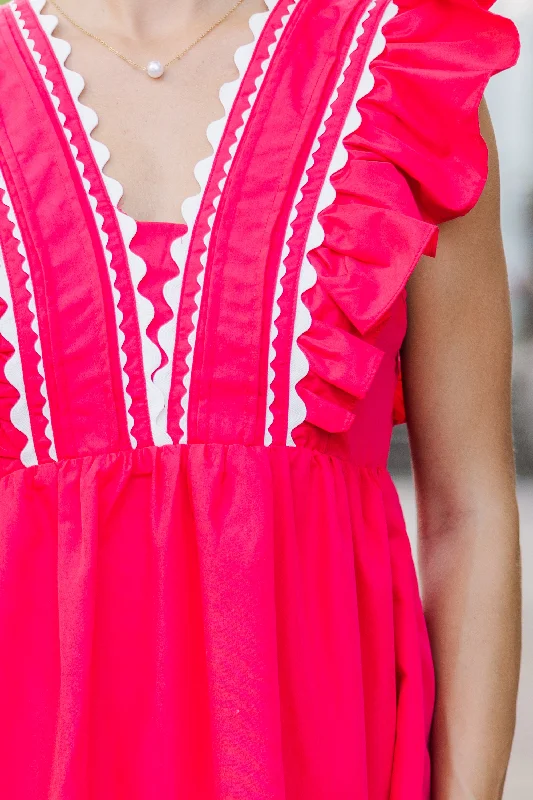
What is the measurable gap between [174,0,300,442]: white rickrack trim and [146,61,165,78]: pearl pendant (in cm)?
6

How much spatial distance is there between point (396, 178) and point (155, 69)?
23 centimetres

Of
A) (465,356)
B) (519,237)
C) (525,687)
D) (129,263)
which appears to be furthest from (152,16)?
(525,687)

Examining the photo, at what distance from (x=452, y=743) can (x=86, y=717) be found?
26 cm

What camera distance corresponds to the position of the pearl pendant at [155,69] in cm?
93

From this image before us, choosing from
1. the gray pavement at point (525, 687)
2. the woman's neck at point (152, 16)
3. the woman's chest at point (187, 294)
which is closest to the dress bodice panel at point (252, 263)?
the woman's chest at point (187, 294)

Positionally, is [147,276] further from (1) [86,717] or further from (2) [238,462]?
(1) [86,717]

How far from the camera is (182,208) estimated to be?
83cm

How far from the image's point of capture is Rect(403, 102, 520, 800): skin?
0.84 m

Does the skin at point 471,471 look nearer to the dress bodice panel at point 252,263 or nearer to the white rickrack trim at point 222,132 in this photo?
the dress bodice panel at point 252,263

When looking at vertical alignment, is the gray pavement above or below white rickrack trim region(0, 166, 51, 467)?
below

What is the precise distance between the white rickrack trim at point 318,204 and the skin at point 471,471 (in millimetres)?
87

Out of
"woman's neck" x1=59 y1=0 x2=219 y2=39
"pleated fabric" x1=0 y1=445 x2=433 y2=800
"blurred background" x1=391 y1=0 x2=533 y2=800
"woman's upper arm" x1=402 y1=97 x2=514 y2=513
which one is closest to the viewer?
"pleated fabric" x1=0 y1=445 x2=433 y2=800

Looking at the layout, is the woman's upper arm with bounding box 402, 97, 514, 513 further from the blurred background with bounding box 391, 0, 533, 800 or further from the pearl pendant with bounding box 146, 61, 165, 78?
the blurred background with bounding box 391, 0, 533, 800

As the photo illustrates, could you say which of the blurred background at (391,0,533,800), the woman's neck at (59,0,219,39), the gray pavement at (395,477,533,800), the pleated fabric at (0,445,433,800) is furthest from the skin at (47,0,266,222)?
the gray pavement at (395,477,533,800)
